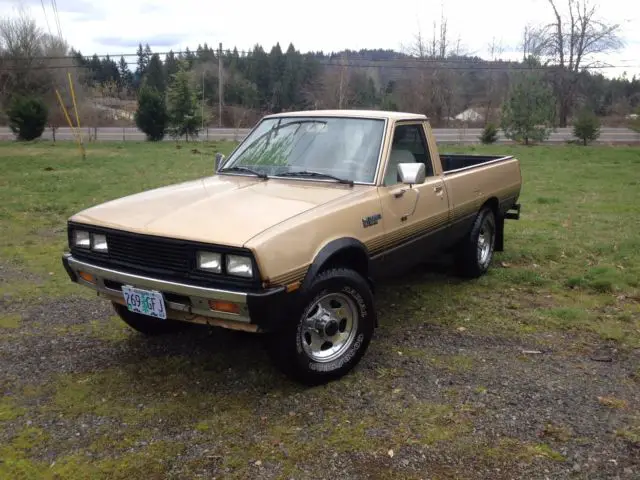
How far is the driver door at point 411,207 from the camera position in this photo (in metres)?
4.29

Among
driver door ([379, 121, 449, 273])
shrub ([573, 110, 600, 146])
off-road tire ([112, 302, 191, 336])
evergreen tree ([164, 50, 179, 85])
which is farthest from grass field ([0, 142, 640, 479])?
evergreen tree ([164, 50, 179, 85])

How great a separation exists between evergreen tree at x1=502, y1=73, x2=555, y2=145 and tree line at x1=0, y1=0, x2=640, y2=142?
6 centimetres

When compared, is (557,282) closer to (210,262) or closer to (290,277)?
(290,277)

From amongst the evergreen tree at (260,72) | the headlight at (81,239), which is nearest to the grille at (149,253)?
the headlight at (81,239)

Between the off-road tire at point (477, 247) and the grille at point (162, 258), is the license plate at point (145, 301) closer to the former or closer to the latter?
the grille at point (162, 258)

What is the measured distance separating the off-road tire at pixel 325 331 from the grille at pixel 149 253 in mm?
721

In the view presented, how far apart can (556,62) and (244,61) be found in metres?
34.6

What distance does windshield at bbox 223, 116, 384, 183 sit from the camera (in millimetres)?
4383

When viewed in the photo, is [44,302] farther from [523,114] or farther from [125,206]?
[523,114]

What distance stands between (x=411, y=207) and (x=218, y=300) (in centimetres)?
200

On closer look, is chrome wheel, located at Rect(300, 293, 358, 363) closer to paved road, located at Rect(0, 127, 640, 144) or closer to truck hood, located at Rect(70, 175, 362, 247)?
truck hood, located at Rect(70, 175, 362, 247)

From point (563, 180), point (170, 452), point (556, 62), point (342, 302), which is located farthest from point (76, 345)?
point (556, 62)

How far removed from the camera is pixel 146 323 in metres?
4.46

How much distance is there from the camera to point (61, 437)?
122 inches
